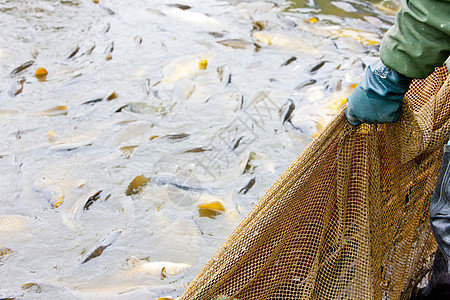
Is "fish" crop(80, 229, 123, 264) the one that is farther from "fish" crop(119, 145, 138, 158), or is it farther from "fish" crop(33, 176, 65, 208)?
"fish" crop(119, 145, 138, 158)

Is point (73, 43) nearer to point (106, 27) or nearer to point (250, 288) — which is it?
point (106, 27)

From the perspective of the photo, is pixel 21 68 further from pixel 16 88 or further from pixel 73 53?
Answer: pixel 73 53

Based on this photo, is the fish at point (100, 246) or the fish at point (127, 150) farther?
the fish at point (127, 150)

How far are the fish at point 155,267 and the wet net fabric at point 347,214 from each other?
695 mm

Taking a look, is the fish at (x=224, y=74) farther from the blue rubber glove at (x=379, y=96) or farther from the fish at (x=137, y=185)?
the blue rubber glove at (x=379, y=96)

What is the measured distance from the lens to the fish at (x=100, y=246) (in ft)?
8.16

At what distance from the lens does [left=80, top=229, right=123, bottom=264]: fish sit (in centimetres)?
249

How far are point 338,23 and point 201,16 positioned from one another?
5.18ft

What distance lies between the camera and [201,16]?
5363mm

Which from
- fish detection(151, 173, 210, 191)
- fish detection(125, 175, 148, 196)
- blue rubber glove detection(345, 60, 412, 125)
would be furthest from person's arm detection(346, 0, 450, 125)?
fish detection(125, 175, 148, 196)

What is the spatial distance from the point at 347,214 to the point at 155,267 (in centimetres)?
109

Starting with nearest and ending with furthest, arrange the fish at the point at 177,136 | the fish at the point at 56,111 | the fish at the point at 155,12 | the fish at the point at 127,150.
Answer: the fish at the point at 127,150
the fish at the point at 177,136
the fish at the point at 56,111
the fish at the point at 155,12

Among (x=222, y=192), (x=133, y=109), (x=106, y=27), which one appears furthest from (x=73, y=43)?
(x=222, y=192)

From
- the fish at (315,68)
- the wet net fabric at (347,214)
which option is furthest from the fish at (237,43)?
the wet net fabric at (347,214)
